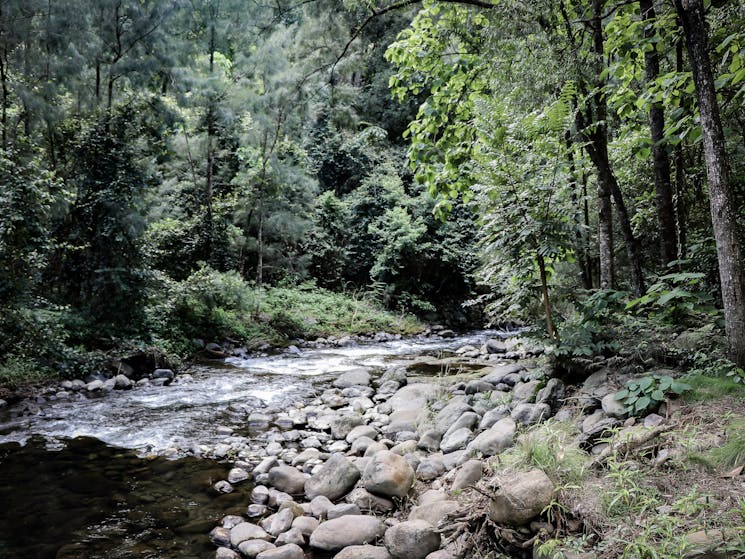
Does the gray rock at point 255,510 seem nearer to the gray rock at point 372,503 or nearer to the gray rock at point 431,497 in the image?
the gray rock at point 372,503

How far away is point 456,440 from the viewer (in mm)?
4238

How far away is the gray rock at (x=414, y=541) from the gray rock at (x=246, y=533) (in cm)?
107

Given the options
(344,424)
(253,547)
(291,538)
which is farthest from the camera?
(344,424)

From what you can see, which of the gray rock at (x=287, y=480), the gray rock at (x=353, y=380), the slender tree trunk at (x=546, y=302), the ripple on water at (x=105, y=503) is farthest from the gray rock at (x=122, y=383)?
the slender tree trunk at (x=546, y=302)

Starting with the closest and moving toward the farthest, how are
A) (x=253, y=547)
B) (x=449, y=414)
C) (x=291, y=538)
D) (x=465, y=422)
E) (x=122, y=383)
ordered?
(x=253, y=547) < (x=291, y=538) < (x=465, y=422) < (x=449, y=414) < (x=122, y=383)

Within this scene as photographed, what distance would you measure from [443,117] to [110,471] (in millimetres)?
5787

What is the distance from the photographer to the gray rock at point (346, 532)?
313cm

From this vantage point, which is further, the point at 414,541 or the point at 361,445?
the point at 361,445

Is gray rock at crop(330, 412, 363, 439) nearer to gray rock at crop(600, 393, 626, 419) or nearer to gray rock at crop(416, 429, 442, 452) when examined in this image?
gray rock at crop(416, 429, 442, 452)

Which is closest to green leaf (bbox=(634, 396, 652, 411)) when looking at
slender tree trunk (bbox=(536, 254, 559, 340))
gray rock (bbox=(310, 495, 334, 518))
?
slender tree trunk (bbox=(536, 254, 559, 340))

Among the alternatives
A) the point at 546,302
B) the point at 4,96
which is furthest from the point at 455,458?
the point at 4,96

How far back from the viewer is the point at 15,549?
3.17m

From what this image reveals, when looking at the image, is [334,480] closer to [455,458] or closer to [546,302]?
[455,458]

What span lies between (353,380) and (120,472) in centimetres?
416
